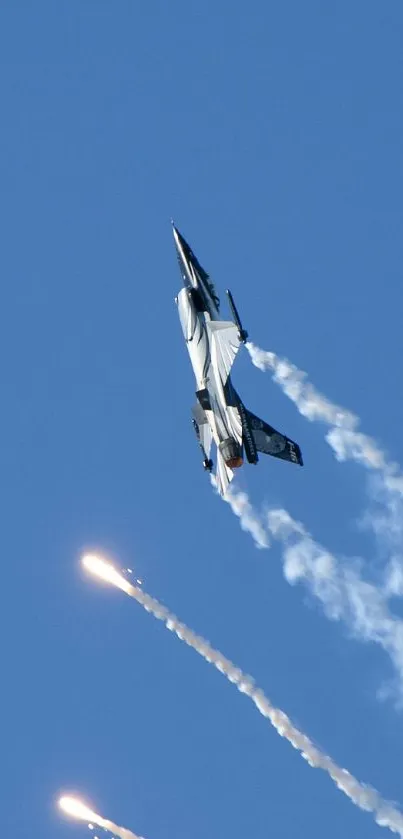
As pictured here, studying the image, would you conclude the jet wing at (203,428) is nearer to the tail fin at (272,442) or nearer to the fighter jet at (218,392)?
the fighter jet at (218,392)

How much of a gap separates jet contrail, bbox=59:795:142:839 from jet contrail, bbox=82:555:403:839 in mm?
8473

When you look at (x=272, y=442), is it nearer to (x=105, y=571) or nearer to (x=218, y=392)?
(x=218, y=392)

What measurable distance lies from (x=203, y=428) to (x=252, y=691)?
12661 mm

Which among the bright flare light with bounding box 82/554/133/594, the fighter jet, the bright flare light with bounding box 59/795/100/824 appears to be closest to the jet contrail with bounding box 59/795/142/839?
the bright flare light with bounding box 59/795/100/824

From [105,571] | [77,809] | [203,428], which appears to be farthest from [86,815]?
[203,428]

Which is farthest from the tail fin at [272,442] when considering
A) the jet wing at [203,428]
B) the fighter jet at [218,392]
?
the jet wing at [203,428]

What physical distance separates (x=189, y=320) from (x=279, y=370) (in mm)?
4828

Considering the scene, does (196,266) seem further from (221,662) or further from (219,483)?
(221,662)

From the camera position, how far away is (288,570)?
92.8 metres

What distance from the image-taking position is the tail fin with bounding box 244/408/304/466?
3602 inches

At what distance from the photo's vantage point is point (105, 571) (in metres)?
93.6

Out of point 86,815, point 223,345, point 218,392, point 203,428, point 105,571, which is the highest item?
point 203,428

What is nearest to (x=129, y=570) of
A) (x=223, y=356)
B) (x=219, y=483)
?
(x=219, y=483)

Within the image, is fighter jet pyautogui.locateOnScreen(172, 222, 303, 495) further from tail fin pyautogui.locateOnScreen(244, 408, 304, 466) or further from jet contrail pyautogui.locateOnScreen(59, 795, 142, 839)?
jet contrail pyautogui.locateOnScreen(59, 795, 142, 839)
